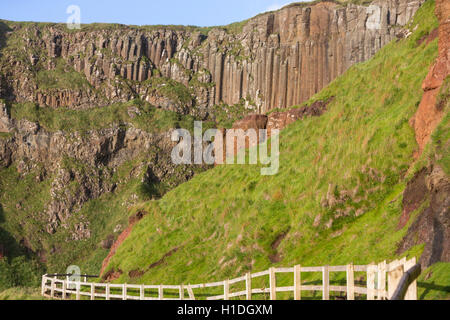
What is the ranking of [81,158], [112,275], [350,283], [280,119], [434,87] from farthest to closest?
[81,158] < [280,119] < [112,275] < [434,87] < [350,283]

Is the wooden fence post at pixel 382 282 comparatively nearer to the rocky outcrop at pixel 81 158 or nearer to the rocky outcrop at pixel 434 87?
the rocky outcrop at pixel 434 87

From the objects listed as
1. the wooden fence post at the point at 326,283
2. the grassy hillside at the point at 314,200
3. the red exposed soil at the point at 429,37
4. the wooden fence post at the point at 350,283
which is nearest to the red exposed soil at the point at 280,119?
the grassy hillside at the point at 314,200

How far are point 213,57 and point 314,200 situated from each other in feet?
414

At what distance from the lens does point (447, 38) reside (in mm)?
27062

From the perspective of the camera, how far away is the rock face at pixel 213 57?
12506 centimetres

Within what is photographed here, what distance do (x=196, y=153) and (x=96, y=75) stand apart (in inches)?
1681

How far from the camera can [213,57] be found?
152 metres

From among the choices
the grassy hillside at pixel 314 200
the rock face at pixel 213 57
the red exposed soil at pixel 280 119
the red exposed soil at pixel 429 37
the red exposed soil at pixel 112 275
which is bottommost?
the red exposed soil at pixel 112 275

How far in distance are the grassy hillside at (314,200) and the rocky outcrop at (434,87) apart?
4.15 feet

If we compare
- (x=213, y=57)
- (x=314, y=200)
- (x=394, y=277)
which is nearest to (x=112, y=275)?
(x=314, y=200)

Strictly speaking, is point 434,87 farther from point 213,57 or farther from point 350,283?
point 213,57

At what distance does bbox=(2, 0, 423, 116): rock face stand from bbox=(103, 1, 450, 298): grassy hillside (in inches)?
3167

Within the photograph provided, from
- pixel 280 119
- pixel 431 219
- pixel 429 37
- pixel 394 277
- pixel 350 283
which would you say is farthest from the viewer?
pixel 280 119
